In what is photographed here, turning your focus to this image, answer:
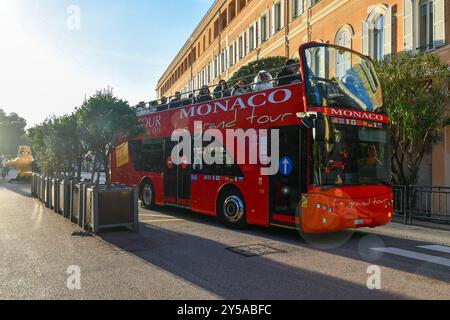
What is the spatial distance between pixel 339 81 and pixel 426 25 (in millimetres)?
8636

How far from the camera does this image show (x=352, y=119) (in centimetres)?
806

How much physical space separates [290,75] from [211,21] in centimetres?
3519

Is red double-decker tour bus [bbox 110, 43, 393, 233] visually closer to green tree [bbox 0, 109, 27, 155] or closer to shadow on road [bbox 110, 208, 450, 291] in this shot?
shadow on road [bbox 110, 208, 450, 291]

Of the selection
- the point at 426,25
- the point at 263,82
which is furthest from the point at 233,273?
the point at 426,25

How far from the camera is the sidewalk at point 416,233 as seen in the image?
9063mm

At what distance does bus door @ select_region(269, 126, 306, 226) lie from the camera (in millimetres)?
8094

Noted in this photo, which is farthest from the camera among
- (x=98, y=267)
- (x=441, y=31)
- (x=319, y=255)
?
(x=441, y=31)

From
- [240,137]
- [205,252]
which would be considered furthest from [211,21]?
[205,252]

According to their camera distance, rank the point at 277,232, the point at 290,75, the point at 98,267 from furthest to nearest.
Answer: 1. the point at 277,232
2. the point at 290,75
3. the point at 98,267

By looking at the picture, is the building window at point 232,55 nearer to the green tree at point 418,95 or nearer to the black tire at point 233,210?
the green tree at point 418,95

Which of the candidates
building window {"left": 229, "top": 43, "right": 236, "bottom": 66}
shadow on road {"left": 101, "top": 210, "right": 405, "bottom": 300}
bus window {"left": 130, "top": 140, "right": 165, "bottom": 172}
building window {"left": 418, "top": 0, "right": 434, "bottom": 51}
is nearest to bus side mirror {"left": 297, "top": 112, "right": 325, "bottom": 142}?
shadow on road {"left": 101, "top": 210, "right": 405, "bottom": 300}
